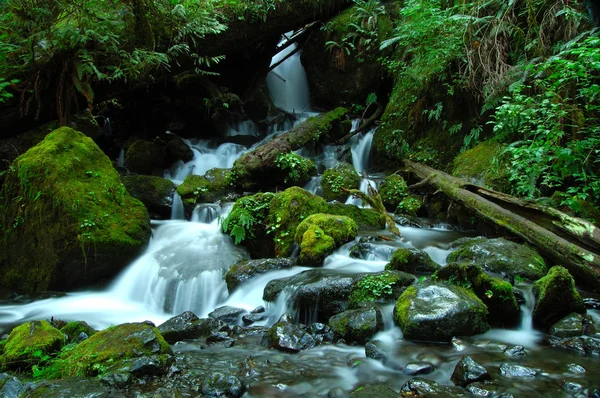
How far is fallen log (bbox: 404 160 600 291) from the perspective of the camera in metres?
4.88

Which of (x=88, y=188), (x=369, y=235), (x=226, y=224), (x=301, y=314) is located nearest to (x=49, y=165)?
(x=88, y=188)

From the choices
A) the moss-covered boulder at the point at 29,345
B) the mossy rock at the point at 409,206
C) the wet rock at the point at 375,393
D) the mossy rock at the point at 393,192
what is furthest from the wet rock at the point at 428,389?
the mossy rock at the point at 393,192

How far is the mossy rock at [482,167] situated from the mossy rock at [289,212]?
329cm

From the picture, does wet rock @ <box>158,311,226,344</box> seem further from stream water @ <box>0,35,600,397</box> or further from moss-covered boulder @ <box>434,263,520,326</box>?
moss-covered boulder @ <box>434,263,520,326</box>

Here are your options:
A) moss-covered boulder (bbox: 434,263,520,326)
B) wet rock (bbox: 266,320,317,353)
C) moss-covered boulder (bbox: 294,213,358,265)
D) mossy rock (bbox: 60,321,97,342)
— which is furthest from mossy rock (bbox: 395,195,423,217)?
mossy rock (bbox: 60,321,97,342)

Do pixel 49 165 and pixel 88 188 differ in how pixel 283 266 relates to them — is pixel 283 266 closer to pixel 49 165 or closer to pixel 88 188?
pixel 88 188

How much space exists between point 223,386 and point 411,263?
3.34 m

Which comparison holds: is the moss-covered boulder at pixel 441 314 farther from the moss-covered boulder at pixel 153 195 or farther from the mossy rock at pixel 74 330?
the moss-covered boulder at pixel 153 195

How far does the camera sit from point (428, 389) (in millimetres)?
3168

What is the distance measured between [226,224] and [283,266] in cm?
194

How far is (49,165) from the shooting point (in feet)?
21.8

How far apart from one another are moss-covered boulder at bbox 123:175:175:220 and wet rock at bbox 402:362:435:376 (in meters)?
6.94

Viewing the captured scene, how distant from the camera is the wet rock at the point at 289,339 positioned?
13.7ft

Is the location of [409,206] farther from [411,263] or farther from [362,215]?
[411,263]
